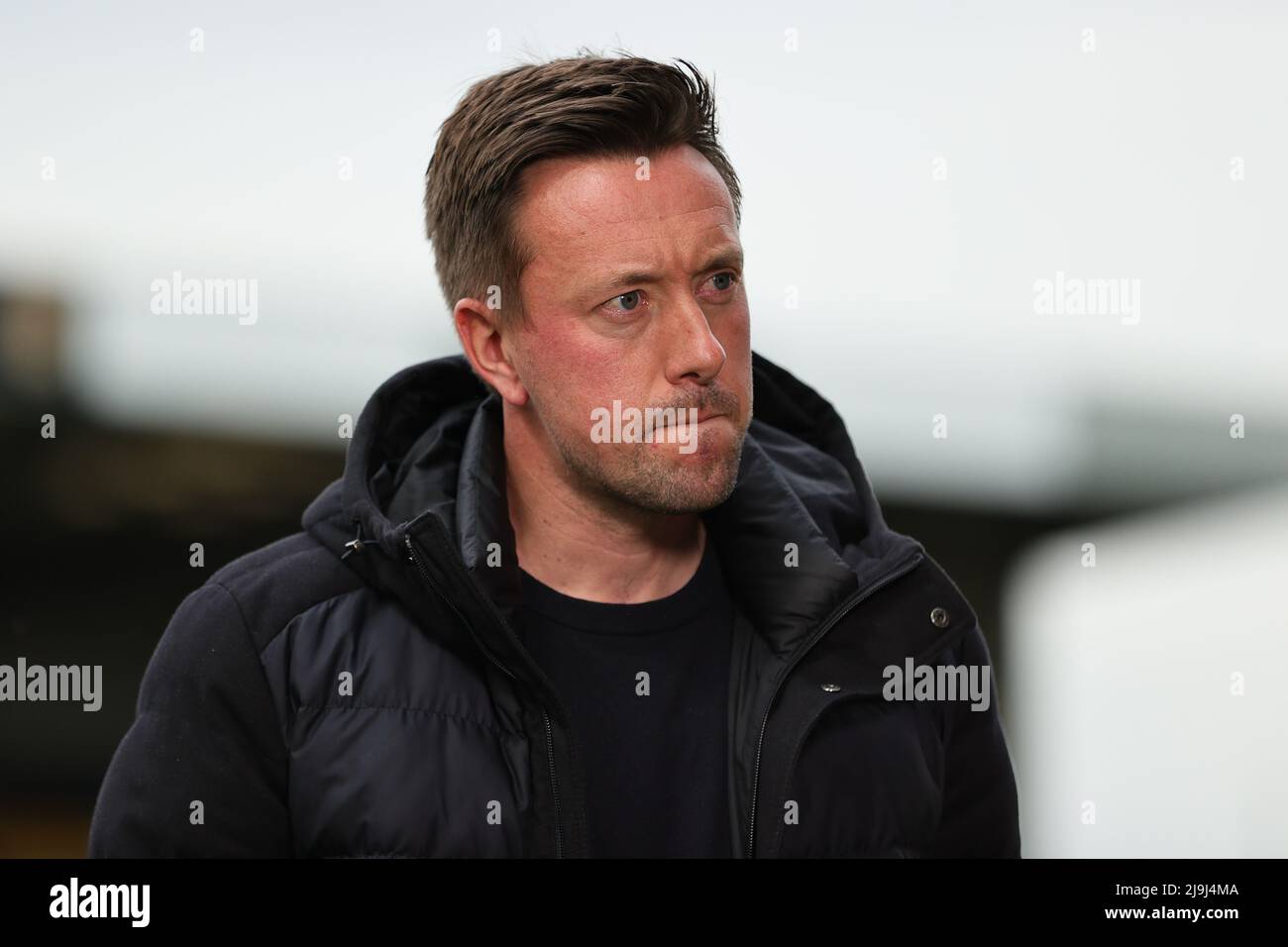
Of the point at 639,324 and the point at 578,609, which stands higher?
the point at 639,324

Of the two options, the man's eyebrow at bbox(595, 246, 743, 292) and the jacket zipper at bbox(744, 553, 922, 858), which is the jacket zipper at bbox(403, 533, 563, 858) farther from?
the man's eyebrow at bbox(595, 246, 743, 292)

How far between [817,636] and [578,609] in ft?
1.41

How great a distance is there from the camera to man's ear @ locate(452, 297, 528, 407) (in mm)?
2498

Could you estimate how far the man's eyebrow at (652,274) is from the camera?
2293 mm

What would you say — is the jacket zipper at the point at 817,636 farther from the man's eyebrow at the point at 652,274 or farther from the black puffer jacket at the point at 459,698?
the man's eyebrow at the point at 652,274

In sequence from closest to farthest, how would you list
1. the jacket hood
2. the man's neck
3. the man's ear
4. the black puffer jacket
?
the black puffer jacket, the jacket hood, the man's neck, the man's ear

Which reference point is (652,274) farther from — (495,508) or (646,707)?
(646,707)

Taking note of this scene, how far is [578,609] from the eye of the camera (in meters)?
2.35

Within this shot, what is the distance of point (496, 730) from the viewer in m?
2.16

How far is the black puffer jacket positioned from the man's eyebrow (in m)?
0.40

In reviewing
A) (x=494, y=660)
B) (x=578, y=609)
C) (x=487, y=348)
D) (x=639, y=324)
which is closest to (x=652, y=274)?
(x=639, y=324)

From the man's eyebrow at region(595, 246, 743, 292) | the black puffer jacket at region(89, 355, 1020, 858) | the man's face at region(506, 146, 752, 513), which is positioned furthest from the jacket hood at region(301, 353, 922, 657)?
the man's eyebrow at region(595, 246, 743, 292)

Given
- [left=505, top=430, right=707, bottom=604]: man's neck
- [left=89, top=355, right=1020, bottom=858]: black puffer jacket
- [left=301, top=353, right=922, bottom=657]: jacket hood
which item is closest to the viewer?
[left=89, top=355, right=1020, bottom=858]: black puffer jacket

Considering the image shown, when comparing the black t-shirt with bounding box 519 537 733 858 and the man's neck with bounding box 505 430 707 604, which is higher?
the man's neck with bounding box 505 430 707 604
